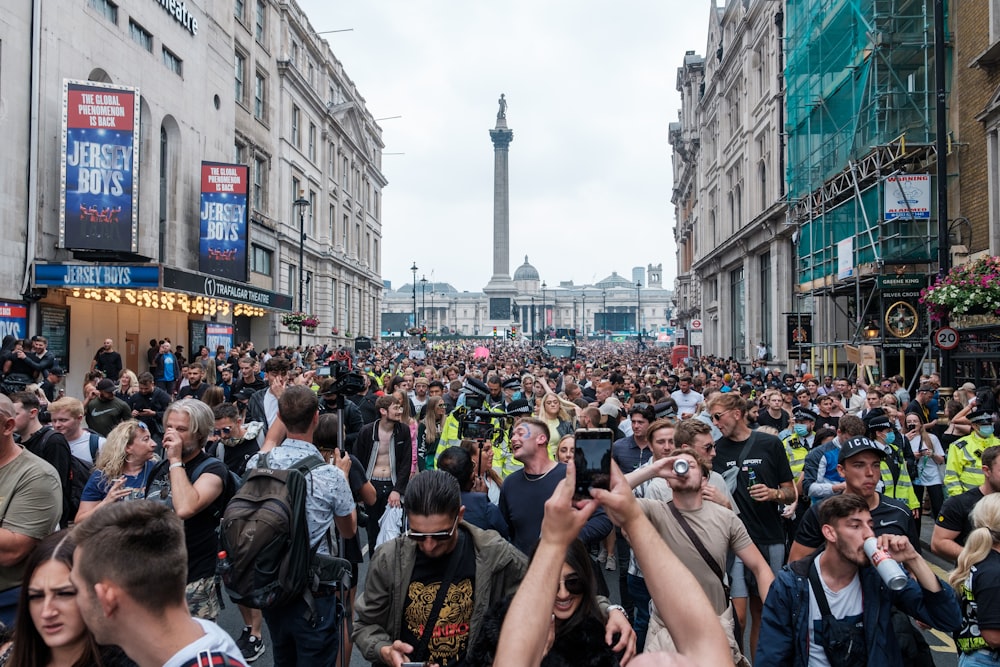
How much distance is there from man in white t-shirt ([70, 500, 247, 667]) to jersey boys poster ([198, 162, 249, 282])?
25755 millimetres

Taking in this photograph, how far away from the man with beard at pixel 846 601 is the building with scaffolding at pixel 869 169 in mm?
15442

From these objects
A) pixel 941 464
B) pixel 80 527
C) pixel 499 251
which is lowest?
pixel 941 464

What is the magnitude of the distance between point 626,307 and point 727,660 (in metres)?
167

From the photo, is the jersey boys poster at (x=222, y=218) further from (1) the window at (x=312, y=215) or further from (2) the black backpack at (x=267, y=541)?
(2) the black backpack at (x=267, y=541)

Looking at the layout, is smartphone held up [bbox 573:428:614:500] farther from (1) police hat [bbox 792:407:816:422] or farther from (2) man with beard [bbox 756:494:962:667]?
(1) police hat [bbox 792:407:816:422]

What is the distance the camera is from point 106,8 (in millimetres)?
20688

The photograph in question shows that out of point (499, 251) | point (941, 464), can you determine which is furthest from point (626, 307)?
point (941, 464)

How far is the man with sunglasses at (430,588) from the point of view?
314 cm

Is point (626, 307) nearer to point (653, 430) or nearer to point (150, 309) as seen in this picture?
point (150, 309)

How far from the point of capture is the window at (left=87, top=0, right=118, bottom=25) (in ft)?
65.9

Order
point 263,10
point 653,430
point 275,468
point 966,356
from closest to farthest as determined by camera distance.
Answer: point 275,468 → point 653,430 → point 966,356 → point 263,10

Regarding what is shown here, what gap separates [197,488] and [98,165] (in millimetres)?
17332

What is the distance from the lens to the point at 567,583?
288 cm

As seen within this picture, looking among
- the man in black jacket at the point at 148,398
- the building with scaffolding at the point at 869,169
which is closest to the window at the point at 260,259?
the building with scaffolding at the point at 869,169
